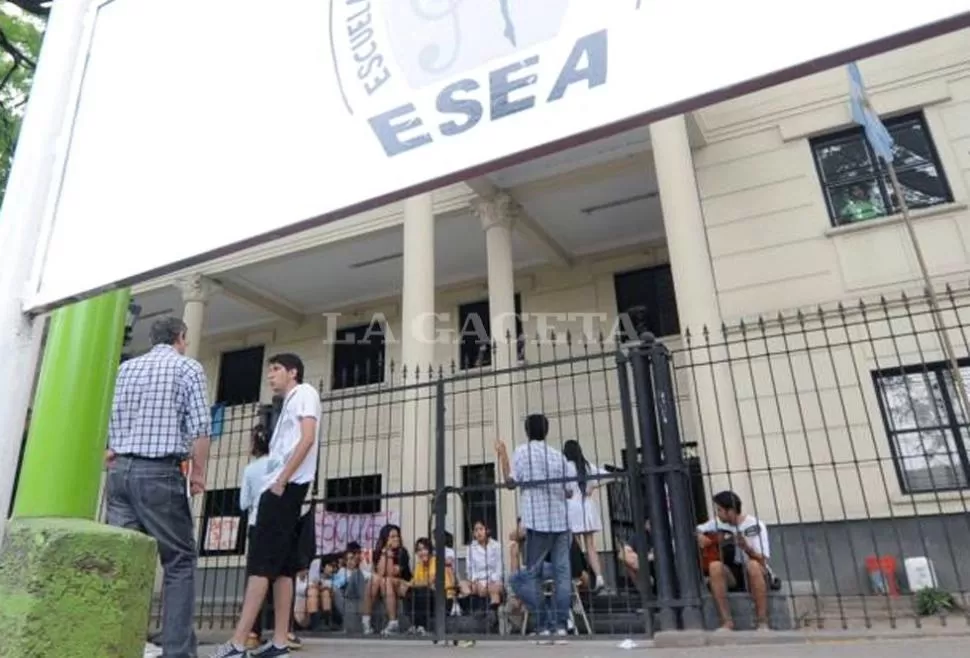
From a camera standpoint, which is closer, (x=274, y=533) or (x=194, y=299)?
(x=274, y=533)

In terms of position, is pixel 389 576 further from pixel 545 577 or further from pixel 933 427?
pixel 933 427

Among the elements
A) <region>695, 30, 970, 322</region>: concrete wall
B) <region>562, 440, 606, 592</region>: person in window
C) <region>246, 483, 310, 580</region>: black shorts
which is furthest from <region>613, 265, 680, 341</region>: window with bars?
<region>246, 483, 310, 580</region>: black shorts

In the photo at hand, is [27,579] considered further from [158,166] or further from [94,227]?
[158,166]

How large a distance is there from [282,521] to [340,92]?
3.09m

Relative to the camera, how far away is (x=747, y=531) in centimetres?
616

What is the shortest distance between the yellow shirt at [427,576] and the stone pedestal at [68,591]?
17.5 ft

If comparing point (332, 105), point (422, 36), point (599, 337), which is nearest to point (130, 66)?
point (332, 105)

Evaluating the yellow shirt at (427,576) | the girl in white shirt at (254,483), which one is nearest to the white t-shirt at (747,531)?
the yellow shirt at (427,576)

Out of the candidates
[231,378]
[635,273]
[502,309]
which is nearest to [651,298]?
[635,273]

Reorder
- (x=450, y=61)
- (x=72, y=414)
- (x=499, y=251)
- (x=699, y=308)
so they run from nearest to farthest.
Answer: (x=450, y=61), (x=72, y=414), (x=699, y=308), (x=499, y=251)

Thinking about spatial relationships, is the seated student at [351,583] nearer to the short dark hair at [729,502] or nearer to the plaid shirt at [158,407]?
the short dark hair at [729,502]

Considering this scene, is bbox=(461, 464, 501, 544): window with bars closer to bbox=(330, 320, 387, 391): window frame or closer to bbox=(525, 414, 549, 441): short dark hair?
bbox=(330, 320, 387, 391): window frame

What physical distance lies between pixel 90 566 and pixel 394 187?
3.93 feet

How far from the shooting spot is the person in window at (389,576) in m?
7.12
